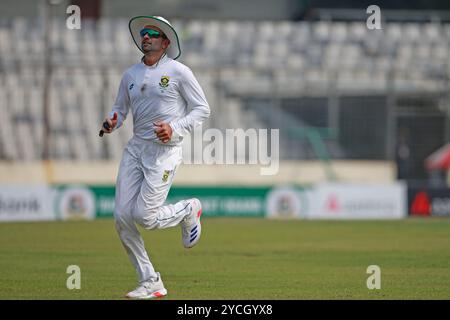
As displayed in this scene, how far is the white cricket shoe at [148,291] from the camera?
10.9m

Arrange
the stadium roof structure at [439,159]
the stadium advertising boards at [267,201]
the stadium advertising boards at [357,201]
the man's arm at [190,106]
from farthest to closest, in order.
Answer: the stadium roof structure at [439,159] < the stadium advertising boards at [357,201] < the stadium advertising boards at [267,201] < the man's arm at [190,106]

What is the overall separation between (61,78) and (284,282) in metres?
20.6

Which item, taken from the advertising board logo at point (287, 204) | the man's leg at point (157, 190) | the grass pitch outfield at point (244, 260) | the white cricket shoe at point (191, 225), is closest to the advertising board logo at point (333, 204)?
the advertising board logo at point (287, 204)

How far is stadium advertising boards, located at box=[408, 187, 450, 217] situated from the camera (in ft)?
94.5

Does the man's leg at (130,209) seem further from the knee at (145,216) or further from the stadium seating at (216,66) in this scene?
the stadium seating at (216,66)

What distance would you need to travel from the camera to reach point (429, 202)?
29.1m

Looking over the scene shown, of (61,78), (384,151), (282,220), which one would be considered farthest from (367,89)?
(61,78)

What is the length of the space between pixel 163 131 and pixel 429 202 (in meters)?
19.5

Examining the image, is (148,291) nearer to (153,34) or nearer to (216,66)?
(153,34)

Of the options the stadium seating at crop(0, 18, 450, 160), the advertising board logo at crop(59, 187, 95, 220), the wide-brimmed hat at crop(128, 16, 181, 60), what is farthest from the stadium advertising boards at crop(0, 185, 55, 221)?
the wide-brimmed hat at crop(128, 16, 181, 60)

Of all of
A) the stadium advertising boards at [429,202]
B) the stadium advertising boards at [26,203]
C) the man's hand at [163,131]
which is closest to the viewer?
the man's hand at [163,131]

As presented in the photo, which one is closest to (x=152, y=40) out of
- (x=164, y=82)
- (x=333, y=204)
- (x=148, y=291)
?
(x=164, y=82)

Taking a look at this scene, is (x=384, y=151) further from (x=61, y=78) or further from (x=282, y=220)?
(x=61, y=78)

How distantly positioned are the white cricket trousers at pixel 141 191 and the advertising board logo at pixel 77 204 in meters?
15.3
